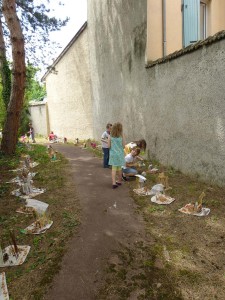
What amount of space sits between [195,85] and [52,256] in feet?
16.7

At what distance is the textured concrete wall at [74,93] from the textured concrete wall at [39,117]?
11.1ft

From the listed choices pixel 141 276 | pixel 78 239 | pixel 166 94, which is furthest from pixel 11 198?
pixel 166 94

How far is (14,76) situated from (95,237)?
29.7 feet

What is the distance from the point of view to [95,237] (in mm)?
4176

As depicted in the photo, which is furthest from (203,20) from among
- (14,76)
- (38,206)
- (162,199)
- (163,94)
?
(38,206)

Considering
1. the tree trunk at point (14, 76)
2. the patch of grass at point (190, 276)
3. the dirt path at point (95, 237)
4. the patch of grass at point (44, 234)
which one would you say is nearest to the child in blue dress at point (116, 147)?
the dirt path at point (95, 237)

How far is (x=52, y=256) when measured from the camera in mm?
3686

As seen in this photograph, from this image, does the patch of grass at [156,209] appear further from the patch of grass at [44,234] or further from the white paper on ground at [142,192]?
the patch of grass at [44,234]

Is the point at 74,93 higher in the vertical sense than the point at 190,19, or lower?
lower

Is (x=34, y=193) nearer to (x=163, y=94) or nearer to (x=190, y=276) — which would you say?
(x=190, y=276)

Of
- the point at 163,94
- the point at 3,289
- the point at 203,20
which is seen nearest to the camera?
the point at 3,289

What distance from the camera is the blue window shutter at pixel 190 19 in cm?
902

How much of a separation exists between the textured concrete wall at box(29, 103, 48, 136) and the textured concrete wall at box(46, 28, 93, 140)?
3392 mm

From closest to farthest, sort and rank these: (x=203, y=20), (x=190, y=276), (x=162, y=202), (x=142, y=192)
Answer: (x=190, y=276) < (x=162, y=202) < (x=142, y=192) < (x=203, y=20)
